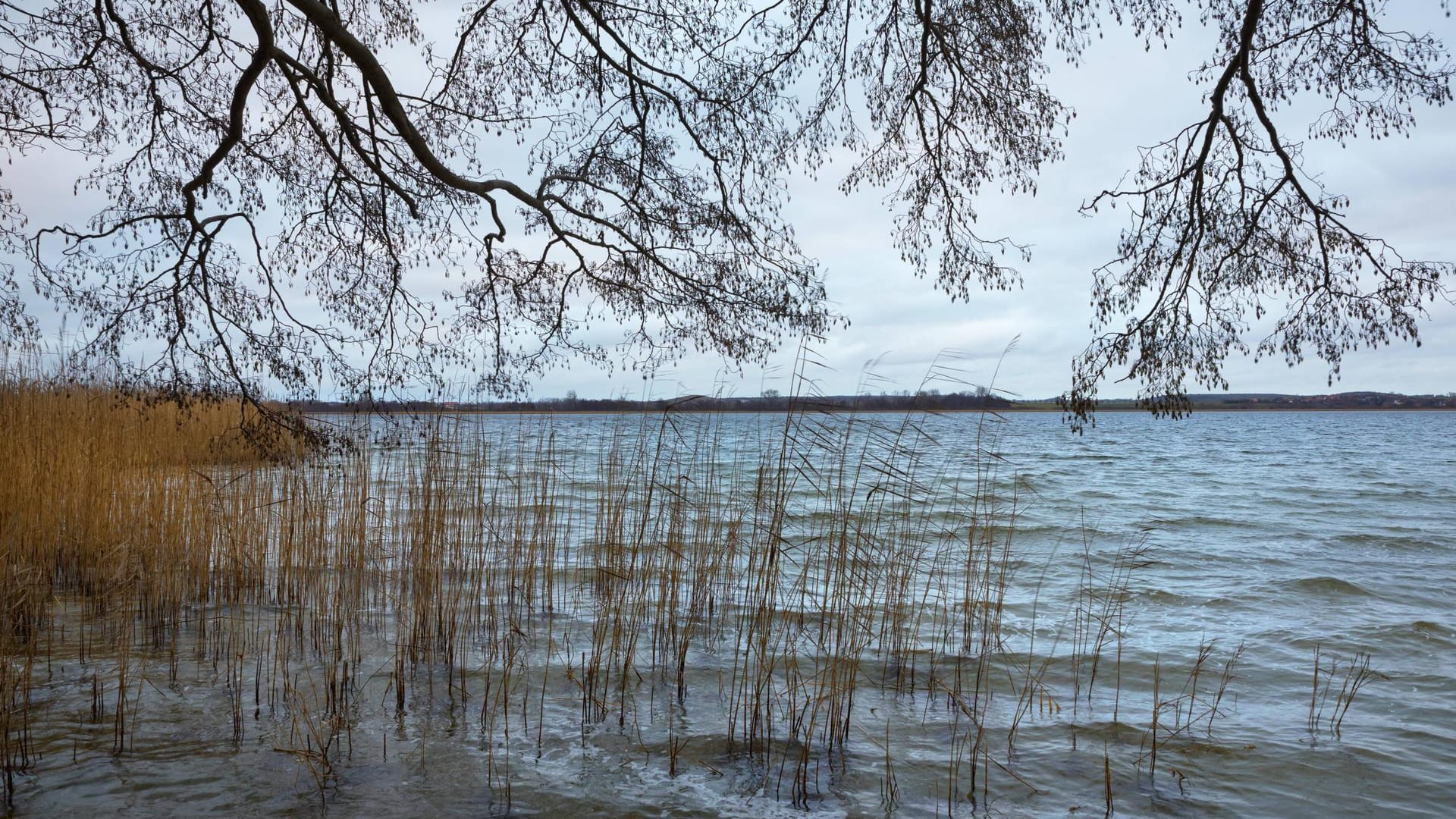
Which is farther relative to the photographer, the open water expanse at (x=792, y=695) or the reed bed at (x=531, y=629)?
the reed bed at (x=531, y=629)

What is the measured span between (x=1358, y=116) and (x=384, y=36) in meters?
10.0

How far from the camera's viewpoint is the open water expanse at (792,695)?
399 cm

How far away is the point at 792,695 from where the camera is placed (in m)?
4.48

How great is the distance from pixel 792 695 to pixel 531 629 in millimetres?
2079

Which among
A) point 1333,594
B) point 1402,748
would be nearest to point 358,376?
point 1402,748

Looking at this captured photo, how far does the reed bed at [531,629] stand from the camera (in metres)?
4.40

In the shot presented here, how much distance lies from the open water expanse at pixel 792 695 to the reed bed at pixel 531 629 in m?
0.04

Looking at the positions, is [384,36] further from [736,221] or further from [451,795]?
[451,795]

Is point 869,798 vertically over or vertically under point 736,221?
under

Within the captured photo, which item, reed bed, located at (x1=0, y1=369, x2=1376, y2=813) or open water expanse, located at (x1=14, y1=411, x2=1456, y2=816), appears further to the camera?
reed bed, located at (x1=0, y1=369, x2=1376, y2=813)

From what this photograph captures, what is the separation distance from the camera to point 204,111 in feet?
32.1

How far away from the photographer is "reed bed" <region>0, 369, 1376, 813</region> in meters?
4.40

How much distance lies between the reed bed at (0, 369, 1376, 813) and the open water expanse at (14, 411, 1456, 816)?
36 millimetres

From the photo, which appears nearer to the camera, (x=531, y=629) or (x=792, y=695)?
(x=792, y=695)
